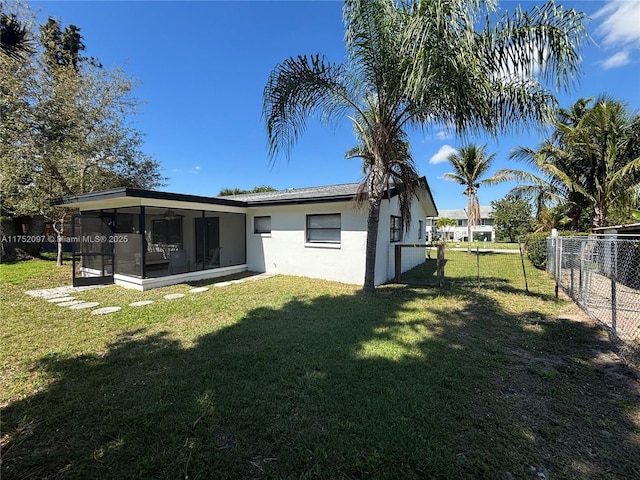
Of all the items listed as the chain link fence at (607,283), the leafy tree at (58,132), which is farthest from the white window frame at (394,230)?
the leafy tree at (58,132)

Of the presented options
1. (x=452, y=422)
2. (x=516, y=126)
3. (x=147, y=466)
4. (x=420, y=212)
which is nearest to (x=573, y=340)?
(x=452, y=422)

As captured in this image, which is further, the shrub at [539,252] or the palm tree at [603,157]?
the shrub at [539,252]

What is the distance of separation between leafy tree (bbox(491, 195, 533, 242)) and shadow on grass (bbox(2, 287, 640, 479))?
36.4 metres

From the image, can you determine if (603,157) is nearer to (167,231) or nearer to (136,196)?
(136,196)

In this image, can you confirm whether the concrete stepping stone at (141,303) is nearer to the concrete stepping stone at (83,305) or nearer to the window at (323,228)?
the concrete stepping stone at (83,305)

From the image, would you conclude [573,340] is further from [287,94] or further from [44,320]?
[44,320]

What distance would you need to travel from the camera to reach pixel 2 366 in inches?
A: 144

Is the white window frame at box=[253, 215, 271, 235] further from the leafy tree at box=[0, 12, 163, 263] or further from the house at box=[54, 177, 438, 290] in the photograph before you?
the leafy tree at box=[0, 12, 163, 263]

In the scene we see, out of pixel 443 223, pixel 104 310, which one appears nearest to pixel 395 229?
pixel 104 310

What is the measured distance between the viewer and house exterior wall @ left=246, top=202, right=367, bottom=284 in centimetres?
903

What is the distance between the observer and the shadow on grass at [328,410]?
2.14 metres

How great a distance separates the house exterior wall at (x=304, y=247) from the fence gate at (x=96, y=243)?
15.1ft

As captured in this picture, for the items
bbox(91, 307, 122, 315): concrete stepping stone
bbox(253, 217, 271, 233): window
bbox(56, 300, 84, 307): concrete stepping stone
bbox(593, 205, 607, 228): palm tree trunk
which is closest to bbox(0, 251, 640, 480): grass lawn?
bbox(91, 307, 122, 315): concrete stepping stone

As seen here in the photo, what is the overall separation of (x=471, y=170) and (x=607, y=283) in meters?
12.4
